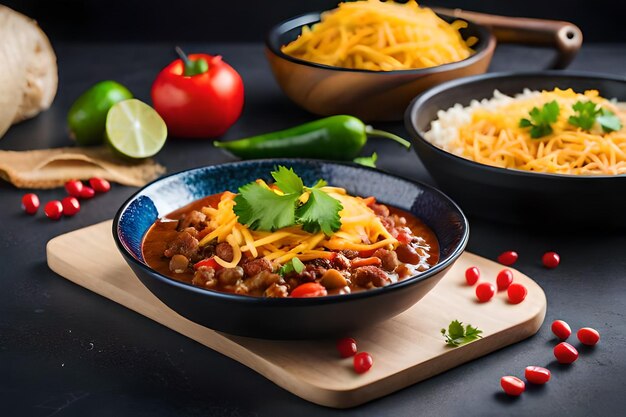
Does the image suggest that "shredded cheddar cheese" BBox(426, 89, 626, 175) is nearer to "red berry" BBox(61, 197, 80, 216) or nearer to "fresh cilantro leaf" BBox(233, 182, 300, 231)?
"fresh cilantro leaf" BBox(233, 182, 300, 231)

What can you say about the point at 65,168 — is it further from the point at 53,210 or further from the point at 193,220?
the point at 193,220

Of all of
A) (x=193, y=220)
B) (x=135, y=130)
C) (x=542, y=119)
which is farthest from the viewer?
(x=135, y=130)

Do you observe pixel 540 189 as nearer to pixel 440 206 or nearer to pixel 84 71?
pixel 440 206

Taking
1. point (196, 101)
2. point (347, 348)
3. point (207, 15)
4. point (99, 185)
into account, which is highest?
point (347, 348)

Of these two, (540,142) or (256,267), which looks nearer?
(256,267)

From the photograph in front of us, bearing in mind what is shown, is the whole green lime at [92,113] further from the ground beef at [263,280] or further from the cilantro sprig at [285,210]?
the ground beef at [263,280]

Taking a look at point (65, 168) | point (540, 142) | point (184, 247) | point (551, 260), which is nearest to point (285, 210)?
point (184, 247)

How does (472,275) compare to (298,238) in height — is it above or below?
below
